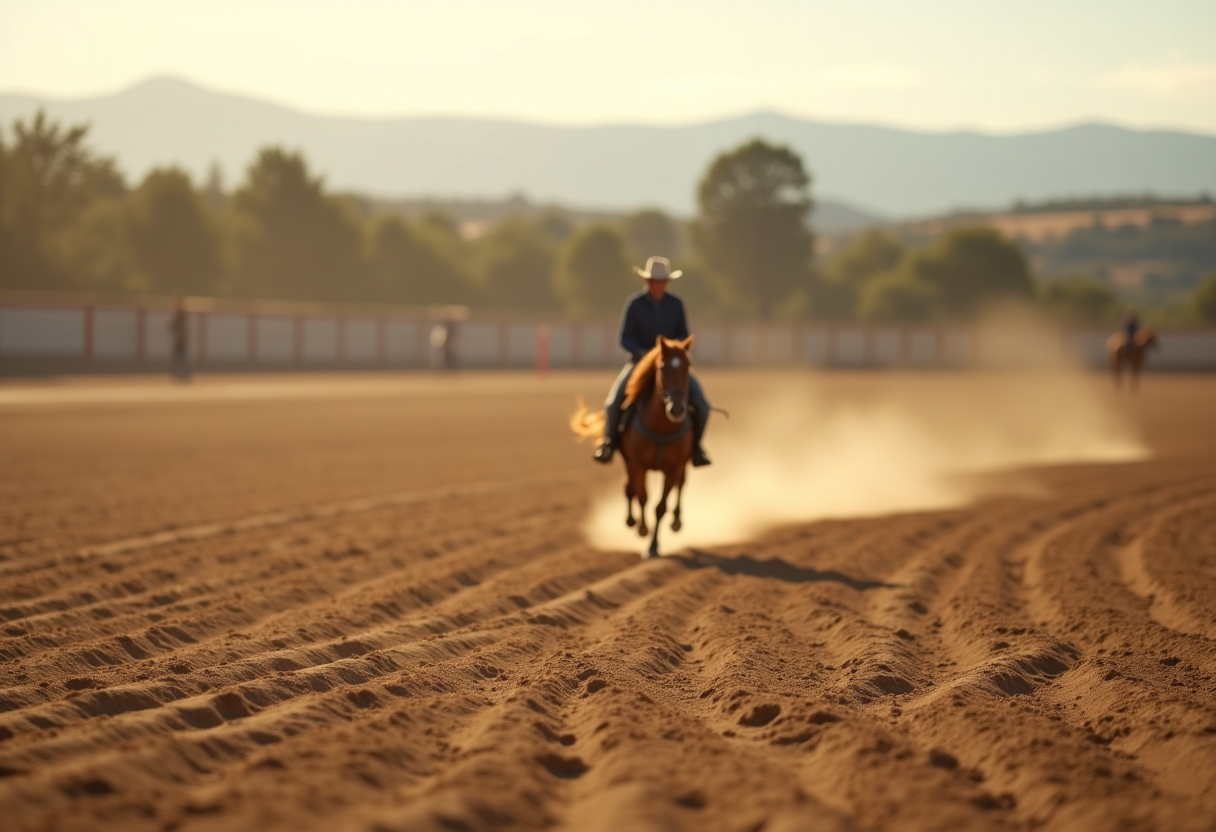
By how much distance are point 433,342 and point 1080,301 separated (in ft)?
230

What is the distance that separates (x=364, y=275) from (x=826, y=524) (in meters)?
80.6

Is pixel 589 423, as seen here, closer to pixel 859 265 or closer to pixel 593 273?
pixel 593 273

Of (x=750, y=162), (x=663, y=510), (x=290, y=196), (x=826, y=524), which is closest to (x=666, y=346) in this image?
(x=663, y=510)

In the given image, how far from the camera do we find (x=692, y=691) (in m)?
8.08

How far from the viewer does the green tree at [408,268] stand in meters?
95.8

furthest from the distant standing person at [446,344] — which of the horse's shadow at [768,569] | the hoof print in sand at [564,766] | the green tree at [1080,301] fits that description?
the green tree at [1080,301]

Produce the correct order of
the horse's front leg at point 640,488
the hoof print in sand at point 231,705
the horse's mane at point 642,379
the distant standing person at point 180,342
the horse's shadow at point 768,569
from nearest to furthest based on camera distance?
the hoof print in sand at point 231,705 < the horse's shadow at point 768,569 < the horse's mane at point 642,379 < the horse's front leg at point 640,488 < the distant standing person at point 180,342

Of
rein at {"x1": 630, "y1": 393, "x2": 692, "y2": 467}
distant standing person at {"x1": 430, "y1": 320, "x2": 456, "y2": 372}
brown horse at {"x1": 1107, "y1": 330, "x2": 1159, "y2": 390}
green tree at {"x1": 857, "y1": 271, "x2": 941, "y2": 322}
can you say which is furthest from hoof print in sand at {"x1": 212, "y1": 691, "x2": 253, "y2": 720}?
green tree at {"x1": 857, "y1": 271, "x2": 941, "y2": 322}

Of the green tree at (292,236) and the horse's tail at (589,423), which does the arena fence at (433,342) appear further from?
the horse's tail at (589,423)

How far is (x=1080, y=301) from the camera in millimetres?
108375

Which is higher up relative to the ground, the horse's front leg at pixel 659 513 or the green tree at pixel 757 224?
the green tree at pixel 757 224

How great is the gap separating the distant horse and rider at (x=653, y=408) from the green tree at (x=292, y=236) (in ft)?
256

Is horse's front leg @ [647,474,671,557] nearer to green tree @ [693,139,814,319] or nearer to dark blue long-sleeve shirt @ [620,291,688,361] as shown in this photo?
dark blue long-sleeve shirt @ [620,291,688,361]

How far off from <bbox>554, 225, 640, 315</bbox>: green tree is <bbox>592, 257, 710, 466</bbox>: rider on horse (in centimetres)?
9335
